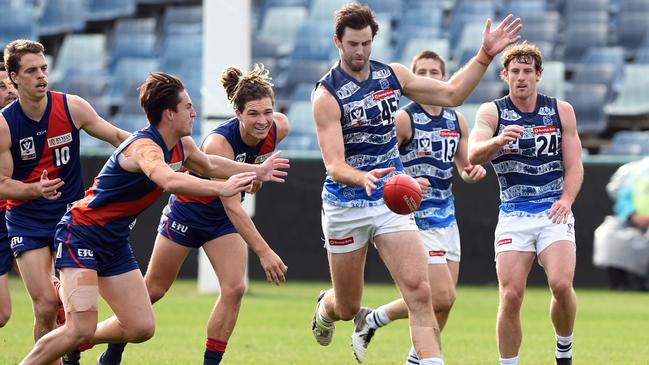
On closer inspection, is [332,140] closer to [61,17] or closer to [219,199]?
[219,199]

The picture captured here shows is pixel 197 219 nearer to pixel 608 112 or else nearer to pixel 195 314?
pixel 195 314

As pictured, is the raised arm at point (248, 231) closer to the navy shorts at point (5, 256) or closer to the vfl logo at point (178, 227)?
the vfl logo at point (178, 227)

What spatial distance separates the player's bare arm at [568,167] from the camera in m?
8.84

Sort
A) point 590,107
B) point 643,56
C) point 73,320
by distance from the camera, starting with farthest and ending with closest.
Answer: point 643,56 < point 590,107 < point 73,320

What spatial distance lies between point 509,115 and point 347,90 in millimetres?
1568

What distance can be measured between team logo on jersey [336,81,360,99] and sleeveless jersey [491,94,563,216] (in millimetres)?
1441

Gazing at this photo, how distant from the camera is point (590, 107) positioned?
829 inches

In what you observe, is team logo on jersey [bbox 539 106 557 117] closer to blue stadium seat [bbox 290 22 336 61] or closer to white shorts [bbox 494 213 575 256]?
white shorts [bbox 494 213 575 256]

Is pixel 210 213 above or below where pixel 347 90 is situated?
below

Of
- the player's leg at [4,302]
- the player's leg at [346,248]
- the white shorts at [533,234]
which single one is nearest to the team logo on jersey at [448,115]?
the white shorts at [533,234]

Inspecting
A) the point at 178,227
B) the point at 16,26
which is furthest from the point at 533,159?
the point at 16,26

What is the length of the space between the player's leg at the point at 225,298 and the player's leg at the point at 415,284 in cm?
130

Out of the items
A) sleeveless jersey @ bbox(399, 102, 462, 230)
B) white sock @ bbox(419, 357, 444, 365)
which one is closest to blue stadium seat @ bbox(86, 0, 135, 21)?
sleeveless jersey @ bbox(399, 102, 462, 230)

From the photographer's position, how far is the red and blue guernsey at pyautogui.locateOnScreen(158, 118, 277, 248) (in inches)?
363
